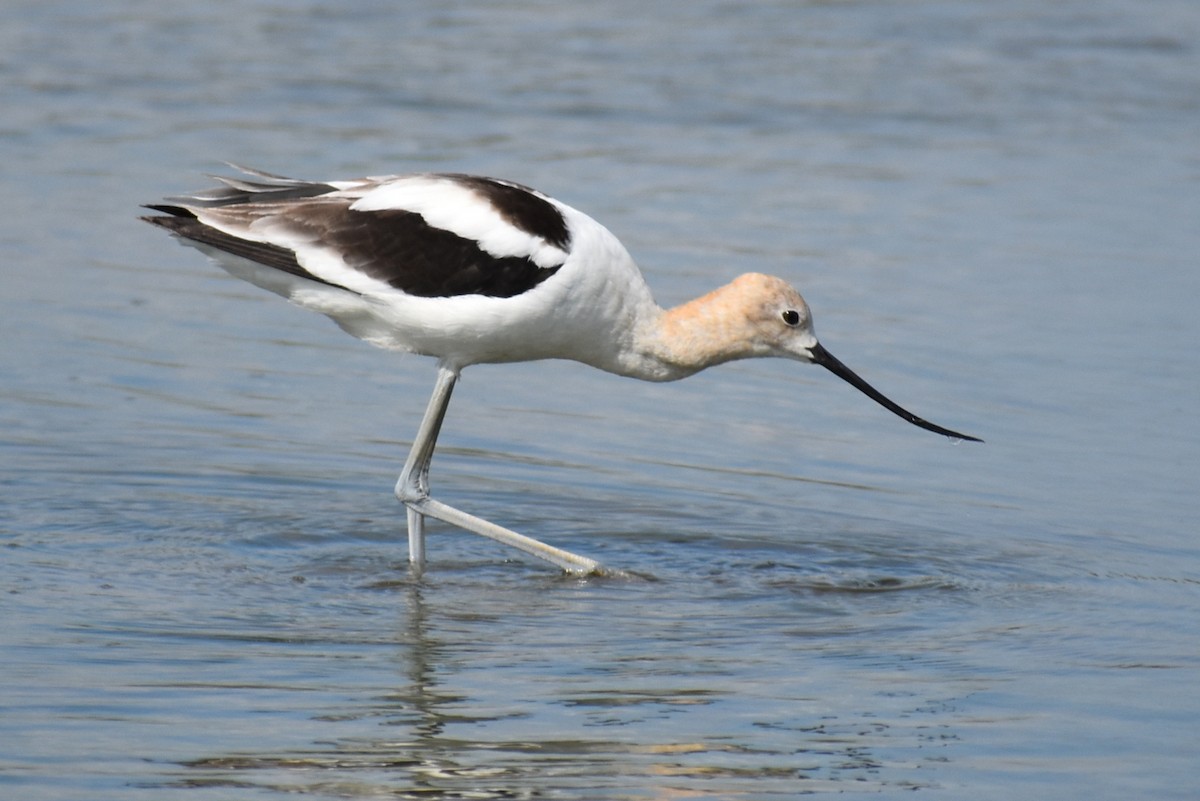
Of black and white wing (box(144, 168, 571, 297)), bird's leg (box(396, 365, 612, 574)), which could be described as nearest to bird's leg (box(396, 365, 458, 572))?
bird's leg (box(396, 365, 612, 574))

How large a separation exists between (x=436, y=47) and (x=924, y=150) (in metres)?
4.44

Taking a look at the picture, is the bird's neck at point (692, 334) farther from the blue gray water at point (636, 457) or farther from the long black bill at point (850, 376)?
the blue gray water at point (636, 457)

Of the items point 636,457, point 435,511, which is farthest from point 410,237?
point 636,457

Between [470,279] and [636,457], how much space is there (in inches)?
70.4

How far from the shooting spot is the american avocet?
686 cm

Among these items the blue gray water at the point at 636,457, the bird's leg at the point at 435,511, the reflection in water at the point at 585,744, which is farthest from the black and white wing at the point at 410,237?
the reflection in water at the point at 585,744

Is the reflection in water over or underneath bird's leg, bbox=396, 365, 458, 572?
underneath

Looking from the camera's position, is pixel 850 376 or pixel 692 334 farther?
pixel 850 376

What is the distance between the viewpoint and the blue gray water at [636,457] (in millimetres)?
5434

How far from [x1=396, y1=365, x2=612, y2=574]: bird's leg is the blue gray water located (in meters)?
0.10

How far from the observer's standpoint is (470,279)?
6887 millimetres

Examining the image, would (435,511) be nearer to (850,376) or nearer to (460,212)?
(460,212)

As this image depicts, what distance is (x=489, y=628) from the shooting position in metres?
6.44

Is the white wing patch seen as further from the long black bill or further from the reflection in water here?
the reflection in water
